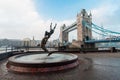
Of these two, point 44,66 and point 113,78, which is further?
point 44,66

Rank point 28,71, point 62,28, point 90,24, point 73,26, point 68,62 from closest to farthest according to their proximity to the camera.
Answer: point 28,71 → point 68,62 → point 90,24 → point 73,26 → point 62,28

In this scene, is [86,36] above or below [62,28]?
below

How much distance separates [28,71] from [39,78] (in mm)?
1140

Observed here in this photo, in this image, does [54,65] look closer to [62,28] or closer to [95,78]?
[95,78]

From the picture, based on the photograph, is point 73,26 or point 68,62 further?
point 73,26

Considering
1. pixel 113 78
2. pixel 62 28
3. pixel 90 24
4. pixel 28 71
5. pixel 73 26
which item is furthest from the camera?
pixel 62 28

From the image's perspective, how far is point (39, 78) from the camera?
5512mm

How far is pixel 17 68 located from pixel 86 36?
132 feet

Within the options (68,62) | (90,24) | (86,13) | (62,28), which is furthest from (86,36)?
(68,62)

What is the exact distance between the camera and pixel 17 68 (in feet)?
22.2

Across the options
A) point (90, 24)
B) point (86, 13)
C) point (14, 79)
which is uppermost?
point (86, 13)

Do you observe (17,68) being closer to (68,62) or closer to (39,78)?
(39,78)

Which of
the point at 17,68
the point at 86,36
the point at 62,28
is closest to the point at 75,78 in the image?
the point at 17,68

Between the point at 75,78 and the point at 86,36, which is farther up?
the point at 86,36
